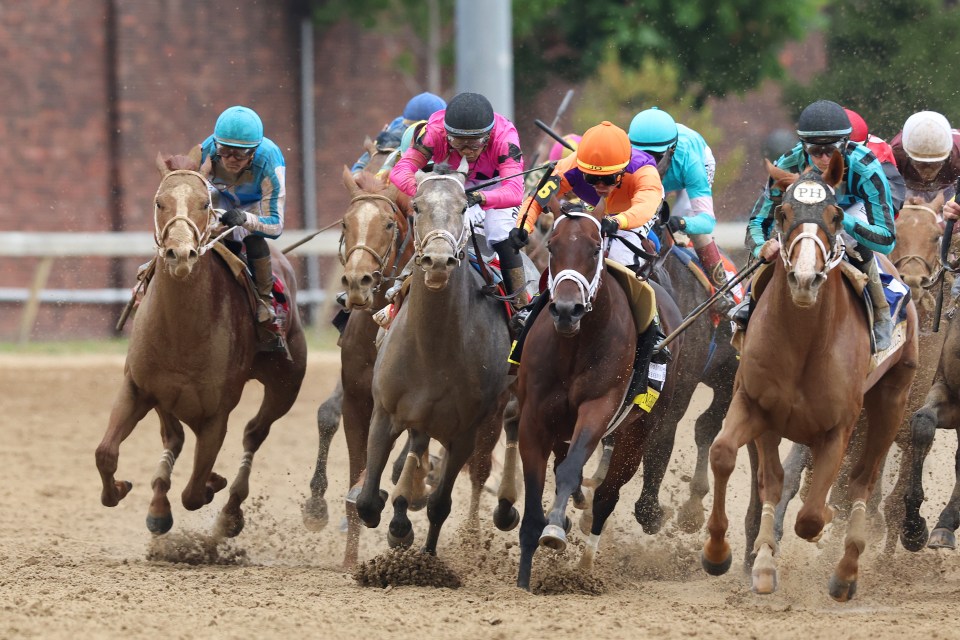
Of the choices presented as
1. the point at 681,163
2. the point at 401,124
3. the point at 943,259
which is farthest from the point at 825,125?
the point at 401,124

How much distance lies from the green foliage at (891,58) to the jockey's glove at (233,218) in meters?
8.50

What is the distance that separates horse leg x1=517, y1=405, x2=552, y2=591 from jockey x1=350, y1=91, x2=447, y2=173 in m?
2.84

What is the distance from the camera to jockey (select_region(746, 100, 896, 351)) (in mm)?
7836

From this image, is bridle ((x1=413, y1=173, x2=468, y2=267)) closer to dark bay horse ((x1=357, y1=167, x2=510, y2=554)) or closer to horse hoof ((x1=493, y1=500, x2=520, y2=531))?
dark bay horse ((x1=357, y1=167, x2=510, y2=554))

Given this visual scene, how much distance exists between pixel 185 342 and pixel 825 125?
347cm

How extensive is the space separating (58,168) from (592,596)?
1208 cm

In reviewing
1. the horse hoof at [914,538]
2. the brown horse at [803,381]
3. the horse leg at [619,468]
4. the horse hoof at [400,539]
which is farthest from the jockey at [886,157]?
the horse hoof at [400,539]

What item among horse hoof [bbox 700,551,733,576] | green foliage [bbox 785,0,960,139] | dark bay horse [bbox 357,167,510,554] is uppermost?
green foliage [bbox 785,0,960,139]

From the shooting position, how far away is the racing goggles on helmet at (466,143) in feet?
27.6

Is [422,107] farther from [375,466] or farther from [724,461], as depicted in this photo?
[724,461]

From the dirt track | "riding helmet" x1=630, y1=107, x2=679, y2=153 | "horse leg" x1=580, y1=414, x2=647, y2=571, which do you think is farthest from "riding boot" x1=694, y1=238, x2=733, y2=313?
"horse leg" x1=580, y1=414, x2=647, y2=571

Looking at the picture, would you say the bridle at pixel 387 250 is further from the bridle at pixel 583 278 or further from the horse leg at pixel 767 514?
the horse leg at pixel 767 514

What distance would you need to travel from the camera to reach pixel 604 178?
8.23 m

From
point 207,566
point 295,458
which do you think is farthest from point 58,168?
point 207,566
